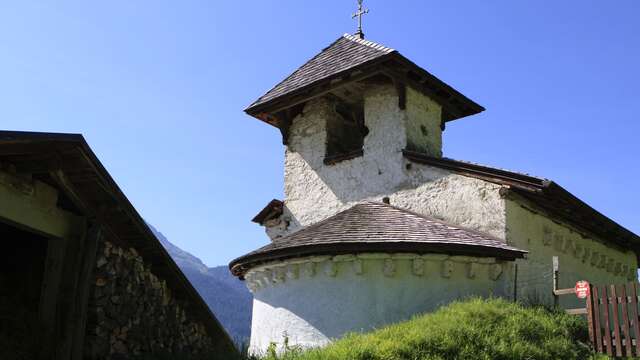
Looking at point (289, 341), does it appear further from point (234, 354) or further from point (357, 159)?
point (357, 159)

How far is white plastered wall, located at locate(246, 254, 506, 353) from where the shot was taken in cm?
1159

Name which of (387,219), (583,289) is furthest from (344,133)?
(583,289)

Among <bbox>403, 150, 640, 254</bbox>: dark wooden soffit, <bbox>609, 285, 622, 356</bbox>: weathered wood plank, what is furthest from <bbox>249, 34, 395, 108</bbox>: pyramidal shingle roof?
<bbox>609, 285, 622, 356</bbox>: weathered wood plank

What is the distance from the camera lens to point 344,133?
16.8 m

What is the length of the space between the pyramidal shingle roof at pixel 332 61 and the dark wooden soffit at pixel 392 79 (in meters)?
0.11

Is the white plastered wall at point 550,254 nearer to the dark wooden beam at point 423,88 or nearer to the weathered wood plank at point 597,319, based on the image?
the weathered wood plank at point 597,319

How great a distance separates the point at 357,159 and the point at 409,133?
1.33 m

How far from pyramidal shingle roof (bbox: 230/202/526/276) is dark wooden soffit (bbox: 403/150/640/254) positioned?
1.11 m

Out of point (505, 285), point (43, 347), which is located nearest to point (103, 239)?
point (43, 347)

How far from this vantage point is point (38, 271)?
28.4ft

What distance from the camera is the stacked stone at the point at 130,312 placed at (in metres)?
8.33

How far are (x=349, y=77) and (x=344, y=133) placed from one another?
1.98 m

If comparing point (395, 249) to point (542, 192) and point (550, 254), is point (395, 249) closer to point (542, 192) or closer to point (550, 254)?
point (542, 192)

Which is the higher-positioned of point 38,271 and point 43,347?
point 38,271
